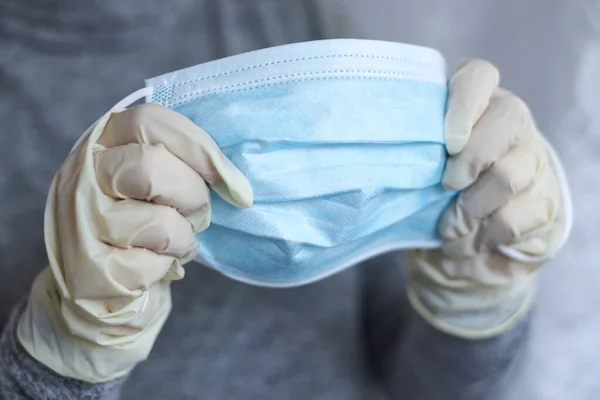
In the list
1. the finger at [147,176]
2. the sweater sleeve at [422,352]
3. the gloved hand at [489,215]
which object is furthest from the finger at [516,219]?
the finger at [147,176]

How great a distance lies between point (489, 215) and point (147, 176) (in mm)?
244

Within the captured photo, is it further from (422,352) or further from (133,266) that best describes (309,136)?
(422,352)

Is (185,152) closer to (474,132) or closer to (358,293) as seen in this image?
(474,132)

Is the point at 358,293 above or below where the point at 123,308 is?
below

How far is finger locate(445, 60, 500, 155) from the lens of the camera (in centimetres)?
45

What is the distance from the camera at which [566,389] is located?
714mm

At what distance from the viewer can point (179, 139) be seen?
1.26 feet

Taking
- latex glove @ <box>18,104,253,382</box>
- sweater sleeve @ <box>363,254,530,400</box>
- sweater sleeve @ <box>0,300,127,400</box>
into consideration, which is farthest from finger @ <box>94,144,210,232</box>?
sweater sleeve @ <box>363,254,530,400</box>

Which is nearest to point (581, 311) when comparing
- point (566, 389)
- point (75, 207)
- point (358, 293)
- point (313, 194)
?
point (566, 389)

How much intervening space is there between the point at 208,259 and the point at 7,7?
31cm

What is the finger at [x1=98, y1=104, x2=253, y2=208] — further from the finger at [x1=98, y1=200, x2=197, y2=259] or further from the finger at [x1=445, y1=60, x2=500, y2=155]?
the finger at [x1=445, y1=60, x2=500, y2=155]

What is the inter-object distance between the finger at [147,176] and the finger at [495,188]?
0.19 m

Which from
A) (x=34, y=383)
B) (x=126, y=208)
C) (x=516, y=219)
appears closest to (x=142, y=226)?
(x=126, y=208)

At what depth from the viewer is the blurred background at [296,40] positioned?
1.86ft
